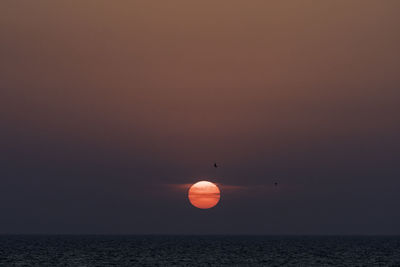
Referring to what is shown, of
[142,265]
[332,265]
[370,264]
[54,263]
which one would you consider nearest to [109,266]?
[142,265]

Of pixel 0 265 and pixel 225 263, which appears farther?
pixel 225 263

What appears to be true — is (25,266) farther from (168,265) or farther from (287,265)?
(287,265)

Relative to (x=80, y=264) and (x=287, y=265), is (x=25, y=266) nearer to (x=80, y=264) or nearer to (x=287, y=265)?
(x=80, y=264)

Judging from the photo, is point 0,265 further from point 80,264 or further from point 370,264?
point 370,264

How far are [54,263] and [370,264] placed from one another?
63.3 meters

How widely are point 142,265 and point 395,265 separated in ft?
164

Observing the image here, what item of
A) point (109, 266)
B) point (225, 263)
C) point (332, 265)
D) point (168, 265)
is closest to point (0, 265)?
point (109, 266)

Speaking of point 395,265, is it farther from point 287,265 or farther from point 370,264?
point 287,265

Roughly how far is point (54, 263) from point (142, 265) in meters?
18.0

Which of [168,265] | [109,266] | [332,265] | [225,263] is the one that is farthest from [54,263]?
[332,265]

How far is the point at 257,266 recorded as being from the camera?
339 ft

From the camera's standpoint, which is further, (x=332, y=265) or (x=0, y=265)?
(x=332, y=265)

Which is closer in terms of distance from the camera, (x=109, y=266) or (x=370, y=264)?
(x=109, y=266)

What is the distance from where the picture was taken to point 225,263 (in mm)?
109688
